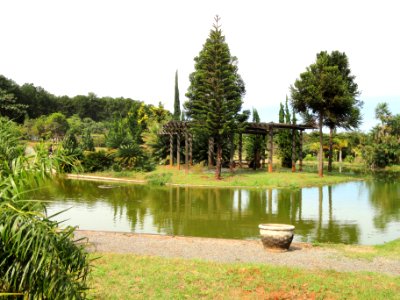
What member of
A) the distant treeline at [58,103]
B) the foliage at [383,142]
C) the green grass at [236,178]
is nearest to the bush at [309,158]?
the foliage at [383,142]

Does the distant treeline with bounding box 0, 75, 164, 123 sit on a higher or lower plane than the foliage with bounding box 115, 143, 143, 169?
higher

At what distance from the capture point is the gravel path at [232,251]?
7.97 metres

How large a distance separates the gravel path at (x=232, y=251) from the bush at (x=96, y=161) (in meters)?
18.4

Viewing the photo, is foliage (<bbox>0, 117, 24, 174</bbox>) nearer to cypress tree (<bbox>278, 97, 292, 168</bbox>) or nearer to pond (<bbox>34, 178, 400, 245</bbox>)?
pond (<bbox>34, 178, 400, 245</bbox>)

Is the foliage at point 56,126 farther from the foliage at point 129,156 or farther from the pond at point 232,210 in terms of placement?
the pond at point 232,210

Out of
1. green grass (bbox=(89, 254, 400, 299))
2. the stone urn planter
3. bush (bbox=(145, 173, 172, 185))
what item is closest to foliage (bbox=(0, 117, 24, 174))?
green grass (bbox=(89, 254, 400, 299))

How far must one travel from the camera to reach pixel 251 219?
44.7 ft

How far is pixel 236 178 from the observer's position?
24484mm

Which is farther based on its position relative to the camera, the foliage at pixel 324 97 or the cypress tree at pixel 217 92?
the foliage at pixel 324 97

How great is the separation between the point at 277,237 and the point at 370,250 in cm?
213

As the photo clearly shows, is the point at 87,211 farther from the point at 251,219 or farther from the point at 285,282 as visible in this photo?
the point at 285,282

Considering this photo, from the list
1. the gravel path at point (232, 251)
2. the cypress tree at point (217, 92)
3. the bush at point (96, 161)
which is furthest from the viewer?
the bush at point (96, 161)

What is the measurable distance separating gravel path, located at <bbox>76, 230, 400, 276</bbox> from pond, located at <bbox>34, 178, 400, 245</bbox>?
1.48 m

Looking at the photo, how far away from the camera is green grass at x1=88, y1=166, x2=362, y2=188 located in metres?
23.0
